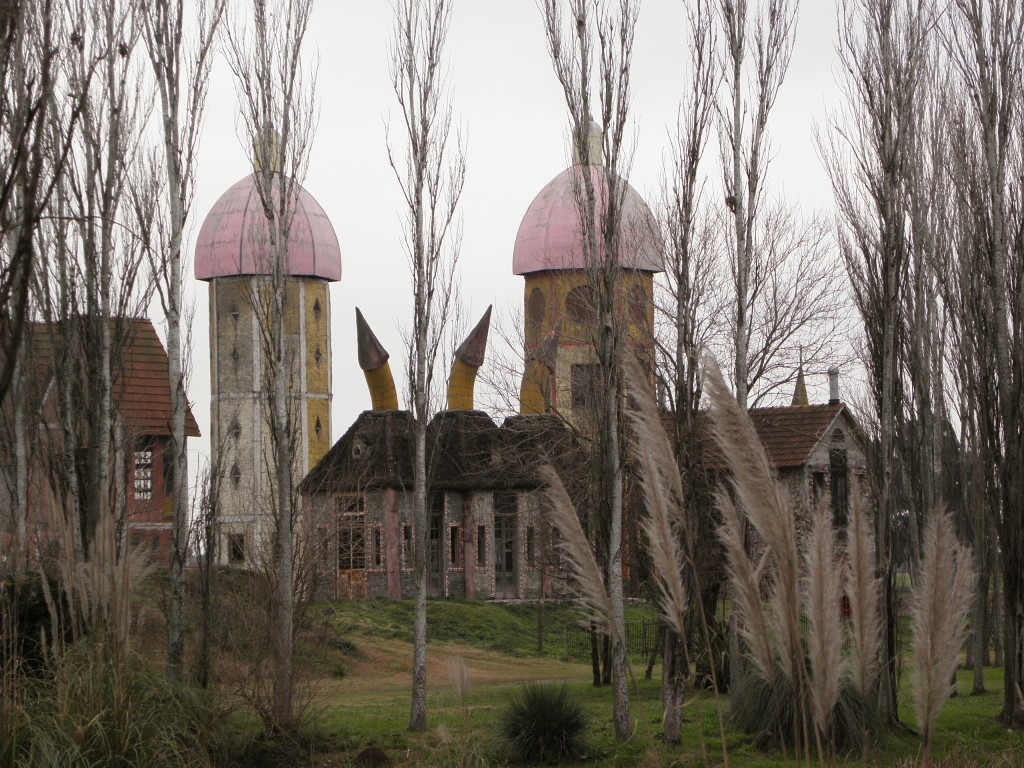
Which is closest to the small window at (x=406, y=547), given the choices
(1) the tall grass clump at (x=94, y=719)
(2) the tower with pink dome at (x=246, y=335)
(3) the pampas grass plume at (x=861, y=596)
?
(2) the tower with pink dome at (x=246, y=335)

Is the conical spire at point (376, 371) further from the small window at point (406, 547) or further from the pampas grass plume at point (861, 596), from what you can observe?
the pampas grass plume at point (861, 596)

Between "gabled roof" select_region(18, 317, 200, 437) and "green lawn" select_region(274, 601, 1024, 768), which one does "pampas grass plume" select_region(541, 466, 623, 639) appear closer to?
"green lawn" select_region(274, 601, 1024, 768)

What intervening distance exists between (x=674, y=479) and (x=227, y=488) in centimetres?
3923

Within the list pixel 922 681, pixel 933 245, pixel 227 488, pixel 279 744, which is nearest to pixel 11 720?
pixel 279 744

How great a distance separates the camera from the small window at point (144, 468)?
29.3 meters

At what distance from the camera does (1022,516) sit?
564 inches

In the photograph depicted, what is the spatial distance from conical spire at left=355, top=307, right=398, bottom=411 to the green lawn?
7222mm

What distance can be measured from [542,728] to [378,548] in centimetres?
2311

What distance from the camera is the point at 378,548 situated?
1406 inches

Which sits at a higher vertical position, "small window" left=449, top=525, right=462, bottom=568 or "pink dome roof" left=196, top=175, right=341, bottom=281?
"pink dome roof" left=196, top=175, right=341, bottom=281

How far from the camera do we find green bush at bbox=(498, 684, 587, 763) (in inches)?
507

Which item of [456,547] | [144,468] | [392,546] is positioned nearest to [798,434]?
[456,547]

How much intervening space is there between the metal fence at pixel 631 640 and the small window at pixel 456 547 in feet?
16.7

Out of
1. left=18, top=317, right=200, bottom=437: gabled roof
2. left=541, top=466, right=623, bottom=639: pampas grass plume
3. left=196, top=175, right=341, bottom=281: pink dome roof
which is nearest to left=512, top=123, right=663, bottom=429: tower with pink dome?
left=196, top=175, right=341, bottom=281: pink dome roof
